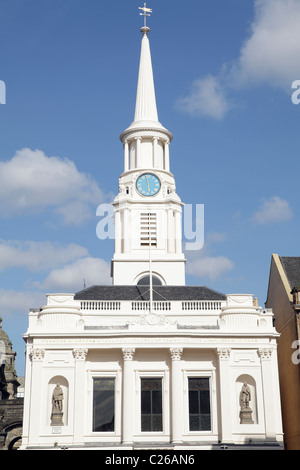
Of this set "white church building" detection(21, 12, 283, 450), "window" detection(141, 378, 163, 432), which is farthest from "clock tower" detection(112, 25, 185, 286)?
"window" detection(141, 378, 163, 432)

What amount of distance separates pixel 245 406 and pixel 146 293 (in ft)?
45.2

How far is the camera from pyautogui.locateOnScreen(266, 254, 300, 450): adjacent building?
54125 mm

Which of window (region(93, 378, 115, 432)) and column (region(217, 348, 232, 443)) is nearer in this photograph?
column (region(217, 348, 232, 443))

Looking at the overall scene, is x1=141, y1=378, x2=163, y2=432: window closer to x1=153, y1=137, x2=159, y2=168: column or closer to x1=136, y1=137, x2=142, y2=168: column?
x1=136, y1=137, x2=142, y2=168: column

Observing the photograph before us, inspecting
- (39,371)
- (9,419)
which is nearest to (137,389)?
(39,371)

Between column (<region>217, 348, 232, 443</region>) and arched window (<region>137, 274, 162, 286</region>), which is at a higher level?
arched window (<region>137, 274, 162, 286</region>)

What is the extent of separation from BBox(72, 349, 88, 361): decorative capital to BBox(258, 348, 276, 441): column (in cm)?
1321

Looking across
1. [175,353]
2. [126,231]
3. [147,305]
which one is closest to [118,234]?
[126,231]

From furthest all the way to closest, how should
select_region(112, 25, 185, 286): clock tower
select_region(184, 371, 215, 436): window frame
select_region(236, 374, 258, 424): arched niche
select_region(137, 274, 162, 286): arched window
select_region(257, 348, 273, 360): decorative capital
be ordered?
select_region(112, 25, 185, 286): clock tower < select_region(137, 274, 162, 286): arched window < select_region(257, 348, 273, 360): decorative capital < select_region(236, 374, 258, 424): arched niche < select_region(184, 371, 215, 436): window frame

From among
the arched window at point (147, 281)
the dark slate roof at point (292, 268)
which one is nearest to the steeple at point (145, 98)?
the arched window at point (147, 281)
